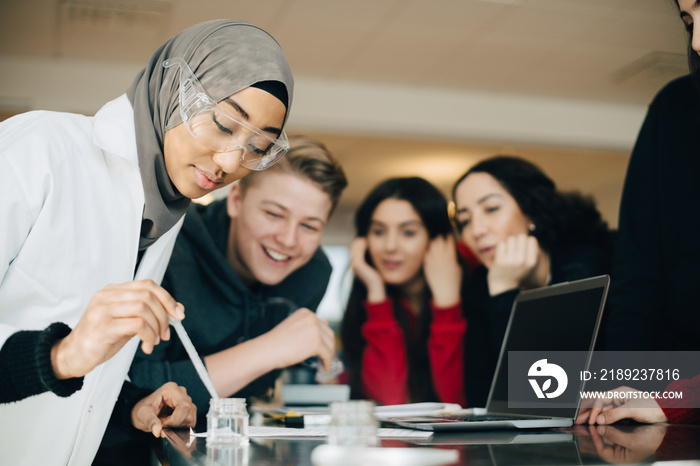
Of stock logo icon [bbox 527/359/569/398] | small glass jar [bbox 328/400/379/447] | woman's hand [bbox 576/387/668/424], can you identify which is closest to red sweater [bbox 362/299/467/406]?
stock logo icon [bbox 527/359/569/398]

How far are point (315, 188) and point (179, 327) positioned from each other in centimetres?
122

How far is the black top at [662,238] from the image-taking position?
1389 mm

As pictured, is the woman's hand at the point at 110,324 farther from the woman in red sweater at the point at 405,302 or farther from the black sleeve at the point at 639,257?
the woman in red sweater at the point at 405,302

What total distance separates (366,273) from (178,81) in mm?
1609

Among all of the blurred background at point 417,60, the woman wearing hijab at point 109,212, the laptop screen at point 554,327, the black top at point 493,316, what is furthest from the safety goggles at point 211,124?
the blurred background at point 417,60

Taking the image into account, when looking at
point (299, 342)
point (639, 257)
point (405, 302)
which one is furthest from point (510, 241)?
point (299, 342)

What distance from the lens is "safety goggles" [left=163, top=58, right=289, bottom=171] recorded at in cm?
114

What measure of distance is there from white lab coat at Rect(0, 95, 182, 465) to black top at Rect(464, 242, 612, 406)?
1278 mm

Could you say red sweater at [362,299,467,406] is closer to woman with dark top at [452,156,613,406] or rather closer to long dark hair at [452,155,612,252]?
woman with dark top at [452,156,613,406]

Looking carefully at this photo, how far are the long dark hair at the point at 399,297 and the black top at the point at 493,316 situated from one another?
0.26m

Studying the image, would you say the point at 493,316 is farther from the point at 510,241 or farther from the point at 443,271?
the point at 443,271

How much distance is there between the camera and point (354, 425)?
0.65 metres

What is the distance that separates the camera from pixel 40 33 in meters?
3.47

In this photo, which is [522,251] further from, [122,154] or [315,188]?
[122,154]
